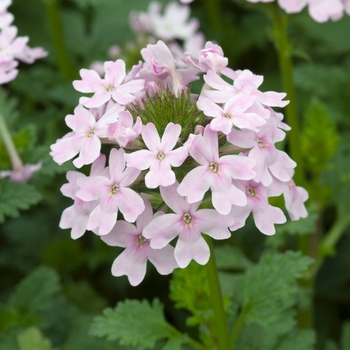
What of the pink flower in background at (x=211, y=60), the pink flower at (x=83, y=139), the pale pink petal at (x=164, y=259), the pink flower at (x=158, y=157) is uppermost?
the pink flower in background at (x=211, y=60)

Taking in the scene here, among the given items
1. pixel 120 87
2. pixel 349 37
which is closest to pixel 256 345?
pixel 120 87

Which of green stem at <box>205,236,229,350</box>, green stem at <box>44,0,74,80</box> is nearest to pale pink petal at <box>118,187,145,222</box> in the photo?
green stem at <box>205,236,229,350</box>

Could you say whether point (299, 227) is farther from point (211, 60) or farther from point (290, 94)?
point (211, 60)

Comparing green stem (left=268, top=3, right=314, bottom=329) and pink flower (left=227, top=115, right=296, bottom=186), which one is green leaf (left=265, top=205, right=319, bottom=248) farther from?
pink flower (left=227, top=115, right=296, bottom=186)

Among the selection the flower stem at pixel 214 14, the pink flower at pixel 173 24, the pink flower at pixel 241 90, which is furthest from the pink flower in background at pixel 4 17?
the flower stem at pixel 214 14

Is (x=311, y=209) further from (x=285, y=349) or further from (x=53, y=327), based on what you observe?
(x=53, y=327)

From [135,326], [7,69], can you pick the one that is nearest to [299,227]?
[135,326]

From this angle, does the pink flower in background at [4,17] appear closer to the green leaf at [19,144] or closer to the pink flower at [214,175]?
the green leaf at [19,144]
